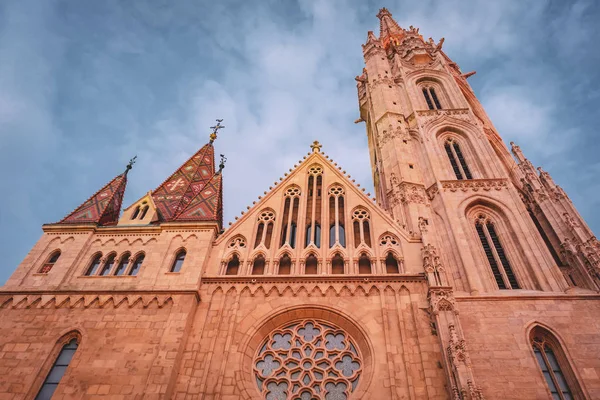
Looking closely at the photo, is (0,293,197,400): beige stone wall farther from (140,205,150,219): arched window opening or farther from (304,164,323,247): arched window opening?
(304,164,323,247): arched window opening

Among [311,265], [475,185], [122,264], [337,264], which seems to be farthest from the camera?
[475,185]

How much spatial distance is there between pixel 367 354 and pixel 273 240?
4.85 meters

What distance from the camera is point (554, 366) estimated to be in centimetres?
1138

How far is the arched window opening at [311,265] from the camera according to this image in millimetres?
13774

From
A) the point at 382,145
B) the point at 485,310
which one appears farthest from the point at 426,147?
the point at 485,310

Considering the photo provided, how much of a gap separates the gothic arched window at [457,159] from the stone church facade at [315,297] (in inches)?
49.6

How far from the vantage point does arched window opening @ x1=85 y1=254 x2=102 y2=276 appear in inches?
545

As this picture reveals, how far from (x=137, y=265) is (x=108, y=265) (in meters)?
0.99

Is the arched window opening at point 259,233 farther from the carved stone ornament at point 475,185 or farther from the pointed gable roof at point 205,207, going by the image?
the carved stone ornament at point 475,185

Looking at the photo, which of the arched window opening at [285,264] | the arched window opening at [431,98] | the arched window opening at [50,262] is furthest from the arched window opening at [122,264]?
the arched window opening at [431,98]

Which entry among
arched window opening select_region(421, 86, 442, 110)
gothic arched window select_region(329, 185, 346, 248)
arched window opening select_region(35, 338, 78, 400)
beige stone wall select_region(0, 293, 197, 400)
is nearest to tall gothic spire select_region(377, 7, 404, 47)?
arched window opening select_region(421, 86, 442, 110)

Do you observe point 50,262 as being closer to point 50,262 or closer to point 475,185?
point 50,262

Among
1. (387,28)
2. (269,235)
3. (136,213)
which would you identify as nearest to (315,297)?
(269,235)

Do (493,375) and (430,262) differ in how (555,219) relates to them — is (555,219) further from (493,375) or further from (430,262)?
(493,375)
